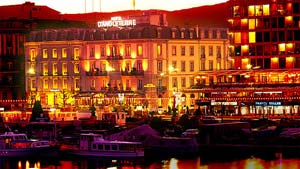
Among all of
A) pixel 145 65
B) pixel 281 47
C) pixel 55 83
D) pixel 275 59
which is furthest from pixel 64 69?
pixel 281 47

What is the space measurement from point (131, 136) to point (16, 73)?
63673 millimetres

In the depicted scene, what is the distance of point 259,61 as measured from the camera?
142m

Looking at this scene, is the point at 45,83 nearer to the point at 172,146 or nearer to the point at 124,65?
the point at 124,65

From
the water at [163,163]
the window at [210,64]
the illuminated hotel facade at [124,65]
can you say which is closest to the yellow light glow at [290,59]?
the illuminated hotel facade at [124,65]

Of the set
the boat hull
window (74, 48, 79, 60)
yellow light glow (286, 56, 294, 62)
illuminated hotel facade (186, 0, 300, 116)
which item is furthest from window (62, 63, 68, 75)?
the boat hull

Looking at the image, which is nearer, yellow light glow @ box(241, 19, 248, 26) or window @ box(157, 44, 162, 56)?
yellow light glow @ box(241, 19, 248, 26)

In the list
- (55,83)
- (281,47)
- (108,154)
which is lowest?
(108,154)

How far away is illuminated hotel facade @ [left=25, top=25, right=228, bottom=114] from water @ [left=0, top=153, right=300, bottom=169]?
46.5 meters

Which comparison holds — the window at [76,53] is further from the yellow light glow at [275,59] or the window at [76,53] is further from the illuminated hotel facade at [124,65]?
the yellow light glow at [275,59]

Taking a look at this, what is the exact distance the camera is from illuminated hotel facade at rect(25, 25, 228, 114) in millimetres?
145000

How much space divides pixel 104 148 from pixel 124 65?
166ft

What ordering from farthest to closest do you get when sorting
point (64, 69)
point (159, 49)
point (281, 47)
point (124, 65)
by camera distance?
point (64, 69) → point (124, 65) → point (159, 49) → point (281, 47)

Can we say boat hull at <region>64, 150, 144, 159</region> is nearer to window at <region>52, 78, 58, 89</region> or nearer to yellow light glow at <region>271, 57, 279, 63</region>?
yellow light glow at <region>271, 57, 279, 63</region>

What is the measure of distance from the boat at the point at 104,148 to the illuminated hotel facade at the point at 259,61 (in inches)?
1487
